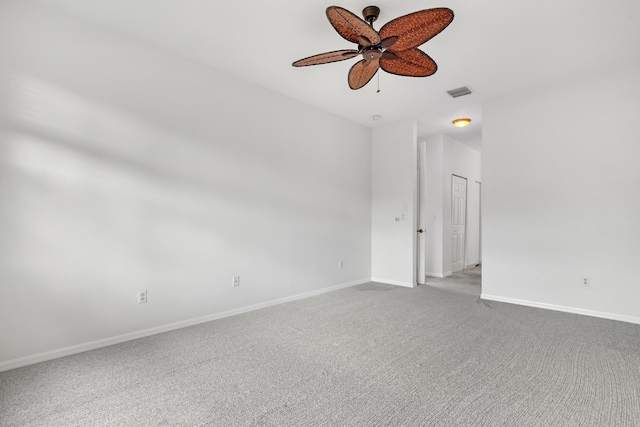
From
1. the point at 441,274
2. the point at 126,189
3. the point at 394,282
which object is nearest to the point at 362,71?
the point at 126,189

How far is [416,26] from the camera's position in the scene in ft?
6.70

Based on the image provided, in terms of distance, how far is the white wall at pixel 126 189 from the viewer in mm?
2346

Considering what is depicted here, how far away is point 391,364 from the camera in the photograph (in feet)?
7.70

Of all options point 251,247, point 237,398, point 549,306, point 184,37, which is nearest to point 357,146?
point 251,247

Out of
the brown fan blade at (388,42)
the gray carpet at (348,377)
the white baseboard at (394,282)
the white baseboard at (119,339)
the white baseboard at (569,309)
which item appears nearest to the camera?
the gray carpet at (348,377)

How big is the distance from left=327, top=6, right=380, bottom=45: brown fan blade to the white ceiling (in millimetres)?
392

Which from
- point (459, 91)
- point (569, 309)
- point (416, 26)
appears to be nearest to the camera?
point (416, 26)

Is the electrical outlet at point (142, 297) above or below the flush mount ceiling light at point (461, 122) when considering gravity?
below

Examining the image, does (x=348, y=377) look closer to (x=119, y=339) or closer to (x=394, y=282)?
(x=119, y=339)

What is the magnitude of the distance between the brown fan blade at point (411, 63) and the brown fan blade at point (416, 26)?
13 centimetres

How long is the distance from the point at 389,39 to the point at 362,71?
518mm

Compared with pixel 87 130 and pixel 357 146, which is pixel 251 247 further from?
pixel 357 146

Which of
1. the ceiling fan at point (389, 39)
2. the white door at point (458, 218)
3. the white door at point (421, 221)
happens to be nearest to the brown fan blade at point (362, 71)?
the ceiling fan at point (389, 39)

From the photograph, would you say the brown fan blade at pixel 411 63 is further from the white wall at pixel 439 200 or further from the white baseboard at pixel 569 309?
the white wall at pixel 439 200
